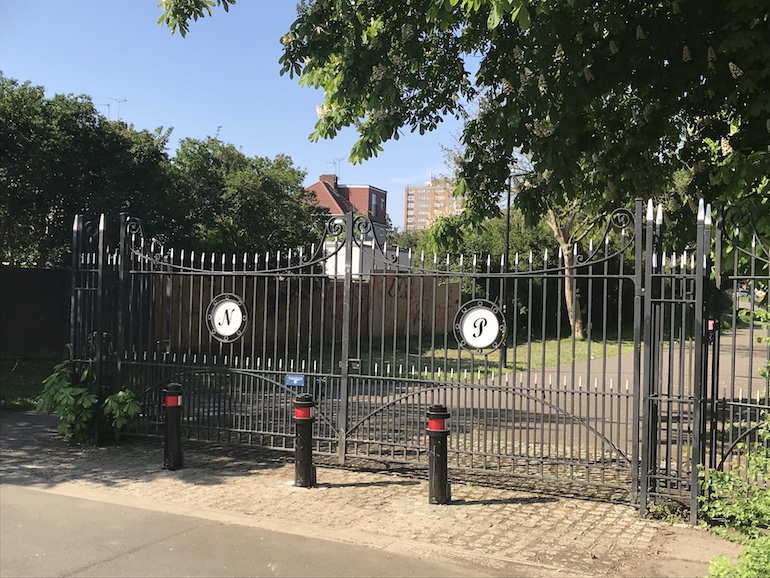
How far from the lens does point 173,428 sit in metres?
7.71

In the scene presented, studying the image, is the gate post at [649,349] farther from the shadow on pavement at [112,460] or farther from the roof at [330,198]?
the roof at [330,198]

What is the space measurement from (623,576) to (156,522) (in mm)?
3740

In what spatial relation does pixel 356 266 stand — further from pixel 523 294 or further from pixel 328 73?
pixel 523 294

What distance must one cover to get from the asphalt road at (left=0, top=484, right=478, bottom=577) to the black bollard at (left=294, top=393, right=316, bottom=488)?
50.0 inches

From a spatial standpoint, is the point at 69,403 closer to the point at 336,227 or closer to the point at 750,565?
the point at 336,227

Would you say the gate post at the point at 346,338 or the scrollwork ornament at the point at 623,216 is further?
the gate post at the point at 346,338

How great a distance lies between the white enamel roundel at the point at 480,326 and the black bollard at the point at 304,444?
1.70m

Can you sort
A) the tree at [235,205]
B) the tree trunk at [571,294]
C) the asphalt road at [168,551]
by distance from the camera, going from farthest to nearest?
the tree at [235,205], the tree trunk at [571,294], the asphalt road at [168,551]

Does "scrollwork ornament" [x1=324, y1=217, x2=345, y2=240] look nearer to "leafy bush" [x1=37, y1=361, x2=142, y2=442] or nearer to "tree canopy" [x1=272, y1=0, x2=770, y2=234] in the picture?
"tree canopy" [x1=272, y1=0, x2=770, y2=234]

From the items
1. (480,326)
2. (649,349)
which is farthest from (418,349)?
(649,349)

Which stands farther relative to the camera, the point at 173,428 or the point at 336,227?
the point at 336,227

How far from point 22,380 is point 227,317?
7.34 metres

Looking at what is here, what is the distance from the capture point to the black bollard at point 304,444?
7094 millimetres

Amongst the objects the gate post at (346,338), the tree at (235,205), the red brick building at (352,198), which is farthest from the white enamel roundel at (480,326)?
the red brick building at (352,198)
